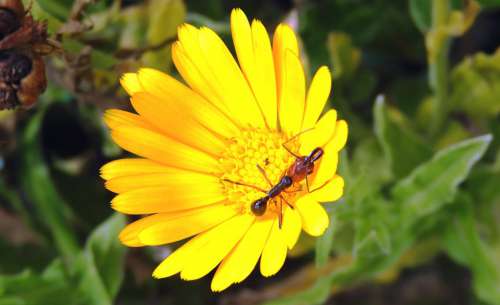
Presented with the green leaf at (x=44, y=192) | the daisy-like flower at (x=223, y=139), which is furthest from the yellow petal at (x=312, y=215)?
the green leaf at (x=44, y=192)

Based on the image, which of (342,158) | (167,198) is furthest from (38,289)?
(342,158)

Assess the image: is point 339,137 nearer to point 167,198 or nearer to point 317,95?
point 317,95

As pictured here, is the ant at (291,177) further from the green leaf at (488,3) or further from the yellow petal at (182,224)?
the green leaf at (488,3)

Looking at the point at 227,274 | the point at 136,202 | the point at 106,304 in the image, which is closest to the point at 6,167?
the point at 106,304

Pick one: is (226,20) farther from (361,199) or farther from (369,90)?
(361,199)

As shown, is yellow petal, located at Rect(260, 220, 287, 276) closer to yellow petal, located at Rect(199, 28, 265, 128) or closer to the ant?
the ant

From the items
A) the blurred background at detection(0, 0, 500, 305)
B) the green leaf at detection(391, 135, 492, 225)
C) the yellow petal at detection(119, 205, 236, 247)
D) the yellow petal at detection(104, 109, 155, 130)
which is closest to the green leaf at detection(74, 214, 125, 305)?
the blurred background at detection(0, 0, 500, 305)
